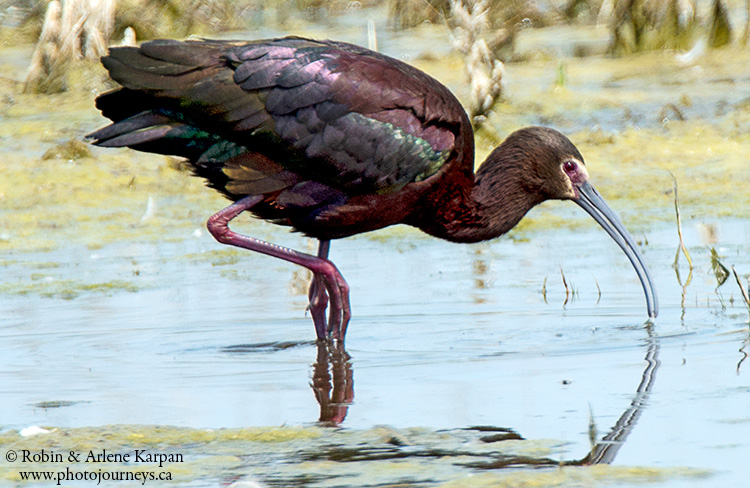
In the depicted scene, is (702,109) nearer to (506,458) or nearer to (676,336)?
(676,336)

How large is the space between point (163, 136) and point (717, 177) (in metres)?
5.42

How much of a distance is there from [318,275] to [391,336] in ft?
1.57

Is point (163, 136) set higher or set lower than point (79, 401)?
higher

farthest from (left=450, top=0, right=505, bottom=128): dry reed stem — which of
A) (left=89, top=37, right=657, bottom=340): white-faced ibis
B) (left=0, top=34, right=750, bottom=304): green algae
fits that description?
(left=89, top=37, right=657, bottom=340): white-faced ibis

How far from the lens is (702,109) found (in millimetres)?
12156

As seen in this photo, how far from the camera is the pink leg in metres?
6.04

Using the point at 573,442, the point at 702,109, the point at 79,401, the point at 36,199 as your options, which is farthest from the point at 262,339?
the point at 702,109

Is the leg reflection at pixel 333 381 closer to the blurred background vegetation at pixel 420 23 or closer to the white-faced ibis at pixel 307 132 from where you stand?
the white-faced ibis at pixel 307 132

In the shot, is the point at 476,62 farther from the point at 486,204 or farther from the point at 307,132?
the point at 307,132

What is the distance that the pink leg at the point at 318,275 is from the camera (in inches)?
238

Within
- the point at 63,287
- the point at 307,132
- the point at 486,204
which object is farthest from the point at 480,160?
the point at 307,132

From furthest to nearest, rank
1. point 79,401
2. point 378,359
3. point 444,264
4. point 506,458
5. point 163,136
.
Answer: point 444,264 < point 163,136 < point 378,359 < point 79,401 < point 506,458

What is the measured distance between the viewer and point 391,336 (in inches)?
238

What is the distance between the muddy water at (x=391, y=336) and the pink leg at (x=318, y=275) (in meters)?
0.13
